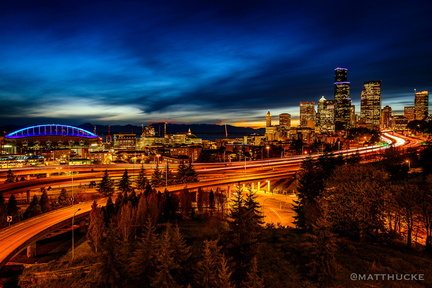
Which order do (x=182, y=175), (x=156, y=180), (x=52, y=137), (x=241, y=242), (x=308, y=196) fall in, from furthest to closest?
(x=52, y=137) < (x=182, y=175) < (x=156, y=180) < (x=308, y=196) < (x=241, y=242)

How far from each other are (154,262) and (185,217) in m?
17.6

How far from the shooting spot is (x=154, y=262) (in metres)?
16.0

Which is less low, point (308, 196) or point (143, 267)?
point (308, 196)

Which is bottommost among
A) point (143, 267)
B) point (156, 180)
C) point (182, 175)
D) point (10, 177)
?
point (143, 267)

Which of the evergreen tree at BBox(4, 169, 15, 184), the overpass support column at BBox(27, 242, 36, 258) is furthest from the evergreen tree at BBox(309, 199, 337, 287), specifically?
the evergreen tree at BBox(4, 169, 15, 184)

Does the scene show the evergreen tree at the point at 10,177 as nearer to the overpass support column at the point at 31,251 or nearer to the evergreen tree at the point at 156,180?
the evergreen tree at the point at 156,180

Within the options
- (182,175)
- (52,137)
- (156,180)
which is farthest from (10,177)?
(52,137)

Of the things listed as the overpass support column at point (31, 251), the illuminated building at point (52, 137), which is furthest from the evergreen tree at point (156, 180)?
the illuminated building at point (52, 137)

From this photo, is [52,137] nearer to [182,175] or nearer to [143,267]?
[182,175]

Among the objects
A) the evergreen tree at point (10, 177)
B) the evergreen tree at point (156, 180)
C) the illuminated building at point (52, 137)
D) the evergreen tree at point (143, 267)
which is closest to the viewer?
the evergreen tree at point (143, 267)

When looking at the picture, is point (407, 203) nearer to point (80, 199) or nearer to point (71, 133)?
point (80, 199)

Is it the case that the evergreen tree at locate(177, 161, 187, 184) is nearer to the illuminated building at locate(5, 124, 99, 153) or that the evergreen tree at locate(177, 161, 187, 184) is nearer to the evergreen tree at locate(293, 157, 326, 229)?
the evergreen tree at locate(293, 157, 326, 229)

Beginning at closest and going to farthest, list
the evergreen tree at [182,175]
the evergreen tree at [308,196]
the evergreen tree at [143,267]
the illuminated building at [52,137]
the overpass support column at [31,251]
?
the evergreen tree at [143,267]
the evergreen tree at [308,196]
the overpass support column at [31,251]
the evergreen tree at [182,175]
the illuminated building at [52,137]

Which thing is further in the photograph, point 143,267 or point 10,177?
point 10,177
